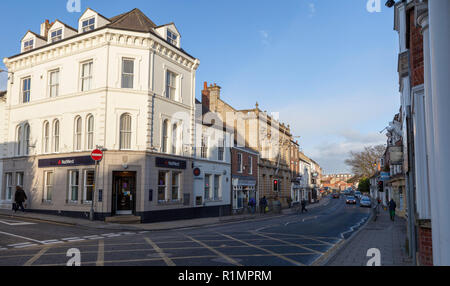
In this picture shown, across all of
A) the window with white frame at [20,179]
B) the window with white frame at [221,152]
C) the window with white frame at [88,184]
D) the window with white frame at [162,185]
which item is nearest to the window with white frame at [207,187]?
the window with white frame at [221,152]

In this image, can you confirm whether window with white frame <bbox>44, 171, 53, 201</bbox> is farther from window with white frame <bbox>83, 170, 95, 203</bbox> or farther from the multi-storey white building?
window with white frame <bbox>83, 170, 95, 203</bbox>

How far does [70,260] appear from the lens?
9.54 metres

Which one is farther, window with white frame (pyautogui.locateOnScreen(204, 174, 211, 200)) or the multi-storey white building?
window with white frame (pyautogui.locateOnScreen(204, 174, 211, 200))

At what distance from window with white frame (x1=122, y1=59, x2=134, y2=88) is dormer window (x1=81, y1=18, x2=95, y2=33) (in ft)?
12.0

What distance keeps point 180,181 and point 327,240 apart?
42.9 feet

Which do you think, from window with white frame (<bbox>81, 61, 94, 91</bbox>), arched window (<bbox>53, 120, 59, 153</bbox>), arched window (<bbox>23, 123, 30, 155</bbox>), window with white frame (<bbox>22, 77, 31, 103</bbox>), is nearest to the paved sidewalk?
window with white frame (<bbox>81, 61, 94, 91</bbox>)

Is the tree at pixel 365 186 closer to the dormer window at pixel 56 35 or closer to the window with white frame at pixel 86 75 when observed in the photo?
the window with white frame at pixel 86 75

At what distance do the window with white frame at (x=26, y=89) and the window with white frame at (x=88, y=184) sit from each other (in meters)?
8.84

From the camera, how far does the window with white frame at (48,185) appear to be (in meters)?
23.2

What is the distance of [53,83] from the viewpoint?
2403cm

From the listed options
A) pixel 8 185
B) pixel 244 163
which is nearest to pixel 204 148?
pixel 244 163

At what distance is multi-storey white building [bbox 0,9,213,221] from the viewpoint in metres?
21.3

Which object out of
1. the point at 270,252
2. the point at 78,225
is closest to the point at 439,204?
the point at 270,252
